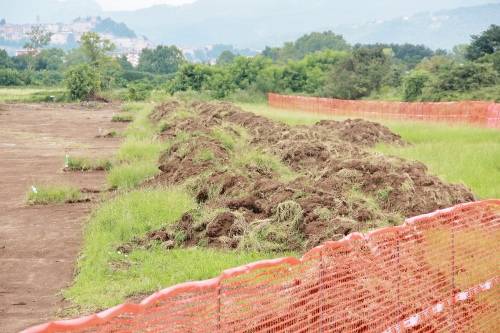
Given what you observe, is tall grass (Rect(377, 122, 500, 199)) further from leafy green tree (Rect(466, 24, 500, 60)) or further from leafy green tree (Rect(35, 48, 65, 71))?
leafy green tree (Rect(35, 48, 65, 71))

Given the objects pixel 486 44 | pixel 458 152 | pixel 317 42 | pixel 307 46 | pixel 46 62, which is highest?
pixel 486 44

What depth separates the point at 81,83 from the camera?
67.2 m

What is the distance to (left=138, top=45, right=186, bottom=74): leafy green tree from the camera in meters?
141

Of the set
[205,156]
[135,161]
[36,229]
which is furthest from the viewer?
[135,161]

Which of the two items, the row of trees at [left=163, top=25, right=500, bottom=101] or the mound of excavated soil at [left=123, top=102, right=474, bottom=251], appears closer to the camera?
the mound of excavated soil at [left=123, top=102, right=474, bottom=251]

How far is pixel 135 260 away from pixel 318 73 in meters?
61.3

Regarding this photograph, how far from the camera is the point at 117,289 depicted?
8898mm

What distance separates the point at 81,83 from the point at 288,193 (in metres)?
58.0

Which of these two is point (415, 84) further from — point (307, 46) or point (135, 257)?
point (307, 46)

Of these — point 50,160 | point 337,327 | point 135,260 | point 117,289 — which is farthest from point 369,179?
point 50,160

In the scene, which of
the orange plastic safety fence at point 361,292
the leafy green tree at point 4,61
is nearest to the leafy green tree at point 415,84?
the orange plastic safety fence at point 361,292

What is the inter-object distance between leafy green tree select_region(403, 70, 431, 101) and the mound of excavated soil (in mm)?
29163

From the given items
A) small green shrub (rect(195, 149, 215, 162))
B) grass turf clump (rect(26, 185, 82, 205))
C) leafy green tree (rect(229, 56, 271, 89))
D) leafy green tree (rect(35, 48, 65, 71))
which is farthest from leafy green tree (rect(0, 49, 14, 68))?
grass turf clump (rect(26, 185, 82, 205))

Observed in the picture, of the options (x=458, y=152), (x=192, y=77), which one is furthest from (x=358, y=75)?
(x=458, y=152)
